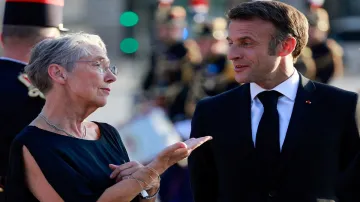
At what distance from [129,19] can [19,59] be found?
75.7 ft

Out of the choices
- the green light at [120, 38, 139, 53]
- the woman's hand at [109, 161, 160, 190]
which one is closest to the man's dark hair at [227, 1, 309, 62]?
the woman's hand at [109, 161, 160, 190]

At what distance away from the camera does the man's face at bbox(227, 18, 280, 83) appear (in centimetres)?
493

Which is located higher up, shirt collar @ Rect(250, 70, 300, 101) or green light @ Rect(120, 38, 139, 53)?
shirt collar @ Rect(250, 70, 300, 101)

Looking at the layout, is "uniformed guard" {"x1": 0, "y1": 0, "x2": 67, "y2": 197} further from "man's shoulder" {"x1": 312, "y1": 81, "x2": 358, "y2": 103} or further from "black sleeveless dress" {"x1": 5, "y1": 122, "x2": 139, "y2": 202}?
"man's shoulder" {"x1": 312, "y1": 81, "x2": 358, "y2": 103}

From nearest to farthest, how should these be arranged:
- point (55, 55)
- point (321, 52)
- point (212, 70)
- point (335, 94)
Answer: point (55, 55), point (335, 94), point (212, 70), point (321, 52)

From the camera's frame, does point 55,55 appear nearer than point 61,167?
No

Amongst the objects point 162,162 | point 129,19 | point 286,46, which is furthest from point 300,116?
point 129,19

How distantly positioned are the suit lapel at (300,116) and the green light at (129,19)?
23024mm

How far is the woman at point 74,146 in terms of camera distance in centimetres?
422

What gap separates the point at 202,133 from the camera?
5.02m

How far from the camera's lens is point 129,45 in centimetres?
2762

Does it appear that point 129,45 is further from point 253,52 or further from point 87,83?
point 87,83

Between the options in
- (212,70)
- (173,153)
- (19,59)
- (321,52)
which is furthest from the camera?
(321,52)

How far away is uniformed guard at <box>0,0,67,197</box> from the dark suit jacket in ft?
2.91
